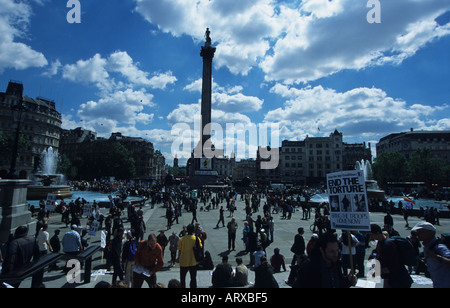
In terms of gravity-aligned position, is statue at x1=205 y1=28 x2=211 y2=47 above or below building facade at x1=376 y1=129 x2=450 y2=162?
above

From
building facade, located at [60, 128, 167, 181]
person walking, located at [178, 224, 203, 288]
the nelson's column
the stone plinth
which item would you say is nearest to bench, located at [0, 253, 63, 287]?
person walking, located at [178, 224, 203, 288]

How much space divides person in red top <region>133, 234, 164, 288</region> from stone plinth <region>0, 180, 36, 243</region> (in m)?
8.45

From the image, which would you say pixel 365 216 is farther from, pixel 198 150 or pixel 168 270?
pixel 198 150

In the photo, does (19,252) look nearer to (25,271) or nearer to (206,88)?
(25,271)

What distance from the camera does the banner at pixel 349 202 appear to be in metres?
5.13

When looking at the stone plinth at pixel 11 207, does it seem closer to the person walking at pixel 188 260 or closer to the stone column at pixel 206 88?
the person walking at pixel 188 260

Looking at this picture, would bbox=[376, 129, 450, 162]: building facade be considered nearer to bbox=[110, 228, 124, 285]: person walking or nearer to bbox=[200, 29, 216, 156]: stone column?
bbox=[200, 29, 216, 156]: stone column

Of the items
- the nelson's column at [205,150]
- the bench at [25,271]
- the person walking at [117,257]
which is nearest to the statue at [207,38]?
the nelson's column at [205,150]

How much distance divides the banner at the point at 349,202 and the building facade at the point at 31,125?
77247mm

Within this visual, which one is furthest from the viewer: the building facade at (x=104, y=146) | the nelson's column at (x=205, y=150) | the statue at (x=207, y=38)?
the building facade at (x=104, y=146)

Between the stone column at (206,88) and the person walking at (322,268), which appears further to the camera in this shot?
the stone column at (206,88)

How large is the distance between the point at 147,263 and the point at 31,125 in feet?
277

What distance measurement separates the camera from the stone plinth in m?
10.5
